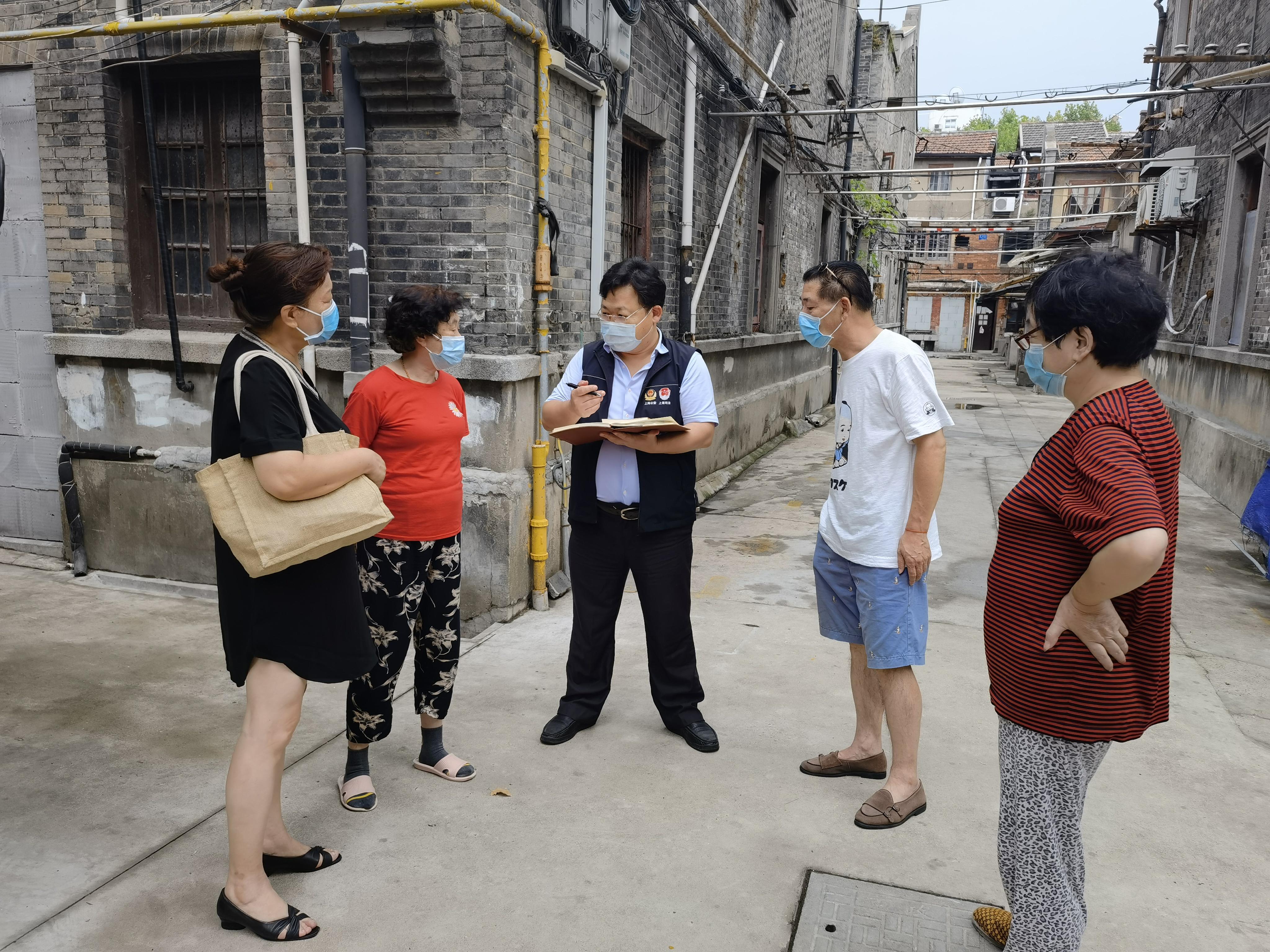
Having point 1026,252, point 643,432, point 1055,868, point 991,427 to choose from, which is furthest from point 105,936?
point 1026,252

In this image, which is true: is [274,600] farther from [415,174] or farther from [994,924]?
[415,174]

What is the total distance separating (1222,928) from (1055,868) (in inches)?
39.7

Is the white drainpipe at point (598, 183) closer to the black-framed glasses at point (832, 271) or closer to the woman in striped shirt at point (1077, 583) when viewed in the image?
the black-framed glasses at point (832, 271)

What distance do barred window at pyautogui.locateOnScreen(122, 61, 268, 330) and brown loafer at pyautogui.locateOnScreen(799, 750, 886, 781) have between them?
4.44m

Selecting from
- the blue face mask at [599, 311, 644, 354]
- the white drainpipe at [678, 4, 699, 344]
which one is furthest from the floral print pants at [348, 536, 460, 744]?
the white drainpipe at [678, 4, 699, 344]

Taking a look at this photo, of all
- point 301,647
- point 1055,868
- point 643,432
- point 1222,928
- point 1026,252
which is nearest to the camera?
point 1055,868

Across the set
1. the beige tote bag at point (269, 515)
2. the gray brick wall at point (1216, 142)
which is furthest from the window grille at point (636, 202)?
the gray brick wall at point (1216, 142)

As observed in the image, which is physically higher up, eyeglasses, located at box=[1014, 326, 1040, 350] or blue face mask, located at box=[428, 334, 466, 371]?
eyeglasses, located at box=[1014, 326, 1040, 350]

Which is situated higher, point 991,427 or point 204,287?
point 204,287

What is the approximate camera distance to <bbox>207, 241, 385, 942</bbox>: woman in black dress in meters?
2.45

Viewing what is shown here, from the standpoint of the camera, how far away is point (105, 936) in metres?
2.57

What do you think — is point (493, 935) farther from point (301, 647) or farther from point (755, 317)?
point (755, 317)

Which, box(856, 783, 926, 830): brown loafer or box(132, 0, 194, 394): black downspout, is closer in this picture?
box(856, 783, 926, 830): brown loafer

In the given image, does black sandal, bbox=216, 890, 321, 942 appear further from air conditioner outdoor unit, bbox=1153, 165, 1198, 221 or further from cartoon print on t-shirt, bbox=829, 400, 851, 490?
air conditioner outdoor unit, bbox=1153, 165, 1198, 221
